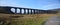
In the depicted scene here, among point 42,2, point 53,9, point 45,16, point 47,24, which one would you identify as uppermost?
point 42,2

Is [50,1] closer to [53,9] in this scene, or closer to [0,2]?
[53,9]

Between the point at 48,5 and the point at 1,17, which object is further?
the point at 48,5

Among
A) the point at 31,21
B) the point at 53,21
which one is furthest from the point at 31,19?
the point at 53,21

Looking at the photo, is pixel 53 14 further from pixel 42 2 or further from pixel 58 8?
pixel 42 2

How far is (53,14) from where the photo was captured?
1.65 meters

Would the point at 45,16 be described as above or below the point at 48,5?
below

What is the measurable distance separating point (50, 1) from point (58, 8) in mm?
169

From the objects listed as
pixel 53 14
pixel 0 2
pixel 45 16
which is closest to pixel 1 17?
pixel 0 2

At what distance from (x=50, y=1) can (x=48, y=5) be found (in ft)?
0.24

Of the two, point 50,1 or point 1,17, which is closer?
point 1,17

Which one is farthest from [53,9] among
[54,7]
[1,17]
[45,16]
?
[1,17]

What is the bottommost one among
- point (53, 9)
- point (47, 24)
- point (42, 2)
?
point (47, 24)

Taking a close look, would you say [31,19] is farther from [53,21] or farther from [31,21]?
[53,21]

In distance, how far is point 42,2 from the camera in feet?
5.56
